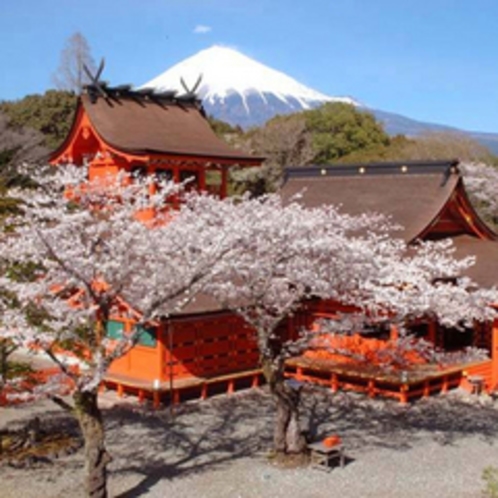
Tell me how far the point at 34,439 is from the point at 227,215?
5465 mm

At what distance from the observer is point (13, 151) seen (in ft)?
115

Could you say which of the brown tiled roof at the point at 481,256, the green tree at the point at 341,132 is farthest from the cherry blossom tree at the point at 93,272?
the green tree at the point at 341,132

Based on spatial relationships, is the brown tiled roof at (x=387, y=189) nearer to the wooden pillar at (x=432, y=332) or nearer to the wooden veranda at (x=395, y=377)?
the wooden pillar at (x=432, y=332)

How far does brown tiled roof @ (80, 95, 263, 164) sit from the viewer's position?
1870cm

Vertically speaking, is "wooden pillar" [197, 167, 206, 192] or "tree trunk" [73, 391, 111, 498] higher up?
"wooden pillar" [197, 167, 206, 192]

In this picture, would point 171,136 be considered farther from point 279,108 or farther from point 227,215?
point 279,108

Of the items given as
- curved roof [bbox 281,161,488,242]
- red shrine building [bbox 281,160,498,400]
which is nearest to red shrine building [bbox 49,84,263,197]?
curved roof [bbox 281,161,488,242]

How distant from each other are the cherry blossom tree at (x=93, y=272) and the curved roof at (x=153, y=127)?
7.33m

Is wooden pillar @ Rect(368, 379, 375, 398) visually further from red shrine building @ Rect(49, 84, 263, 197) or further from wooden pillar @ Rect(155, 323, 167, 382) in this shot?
red shrine building @ Rect(49, 84, 263, 197)

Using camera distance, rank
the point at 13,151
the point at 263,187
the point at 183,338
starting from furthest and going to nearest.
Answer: the point at 263,187
the point at 13,151
the point at 183,338

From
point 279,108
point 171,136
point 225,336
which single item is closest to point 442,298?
point 225,336

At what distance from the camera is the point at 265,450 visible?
13.0 metres

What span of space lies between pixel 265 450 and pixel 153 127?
415 inches

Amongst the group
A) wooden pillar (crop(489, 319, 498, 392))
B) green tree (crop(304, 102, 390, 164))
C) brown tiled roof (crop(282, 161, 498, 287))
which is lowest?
wooden pillar (crop(489, 319, 498, 392))
